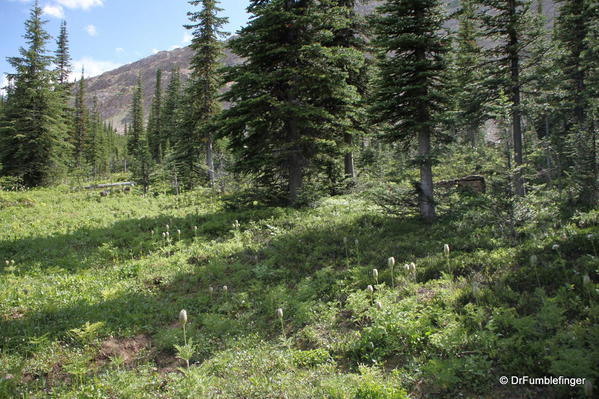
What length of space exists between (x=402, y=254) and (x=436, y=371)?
475 centimetres

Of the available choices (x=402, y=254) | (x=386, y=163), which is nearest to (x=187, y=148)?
(x=386, y=163)

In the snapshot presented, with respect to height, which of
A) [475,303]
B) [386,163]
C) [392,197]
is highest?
[386,163]

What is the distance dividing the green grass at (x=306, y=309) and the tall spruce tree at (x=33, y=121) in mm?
19056

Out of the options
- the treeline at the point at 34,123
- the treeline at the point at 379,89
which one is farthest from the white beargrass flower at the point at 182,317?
the treeline at the point at 34,123

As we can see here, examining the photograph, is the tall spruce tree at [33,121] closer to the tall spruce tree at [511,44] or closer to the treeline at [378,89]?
the treeline at [378,89]

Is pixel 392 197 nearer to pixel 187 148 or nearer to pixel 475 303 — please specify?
pixel 475 303

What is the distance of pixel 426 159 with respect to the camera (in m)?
10.2

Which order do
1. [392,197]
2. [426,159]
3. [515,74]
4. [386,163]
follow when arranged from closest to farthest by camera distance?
[426,159], [392,197], [515,74], [386,163]

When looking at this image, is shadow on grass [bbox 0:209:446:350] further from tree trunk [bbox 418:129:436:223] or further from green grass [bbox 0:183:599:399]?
tree trunk [bbox 418:129:436:223]

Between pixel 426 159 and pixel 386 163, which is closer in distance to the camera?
pixel 426 159

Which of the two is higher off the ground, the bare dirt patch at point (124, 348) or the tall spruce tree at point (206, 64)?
the tall spruce tree at point (206, 64)

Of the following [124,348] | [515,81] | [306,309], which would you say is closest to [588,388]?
[306,309]

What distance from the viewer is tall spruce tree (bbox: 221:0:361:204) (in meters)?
12.4

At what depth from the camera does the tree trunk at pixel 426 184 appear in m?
10.7
